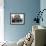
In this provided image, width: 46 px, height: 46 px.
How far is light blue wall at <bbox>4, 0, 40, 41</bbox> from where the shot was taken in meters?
6.06

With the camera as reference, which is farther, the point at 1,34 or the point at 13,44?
the point at 1,34

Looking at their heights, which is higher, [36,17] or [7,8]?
[7,8]

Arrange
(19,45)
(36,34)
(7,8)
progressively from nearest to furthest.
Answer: (36,34) → (19,45) → (7,8)

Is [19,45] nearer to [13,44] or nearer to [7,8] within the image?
[13,44]

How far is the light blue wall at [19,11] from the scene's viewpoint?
239 inches

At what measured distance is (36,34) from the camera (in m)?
2.83

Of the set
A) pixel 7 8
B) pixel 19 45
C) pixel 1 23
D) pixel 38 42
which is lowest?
pixel 19 45

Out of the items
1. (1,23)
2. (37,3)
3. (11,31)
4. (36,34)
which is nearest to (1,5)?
(1,23)

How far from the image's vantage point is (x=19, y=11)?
20.0ft

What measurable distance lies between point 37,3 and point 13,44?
2.71 m

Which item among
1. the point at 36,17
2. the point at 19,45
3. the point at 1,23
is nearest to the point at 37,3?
the point at 36,17

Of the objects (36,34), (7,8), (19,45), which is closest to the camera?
(36,34)

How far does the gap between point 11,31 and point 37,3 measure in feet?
5.65

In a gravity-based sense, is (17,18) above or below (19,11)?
below
